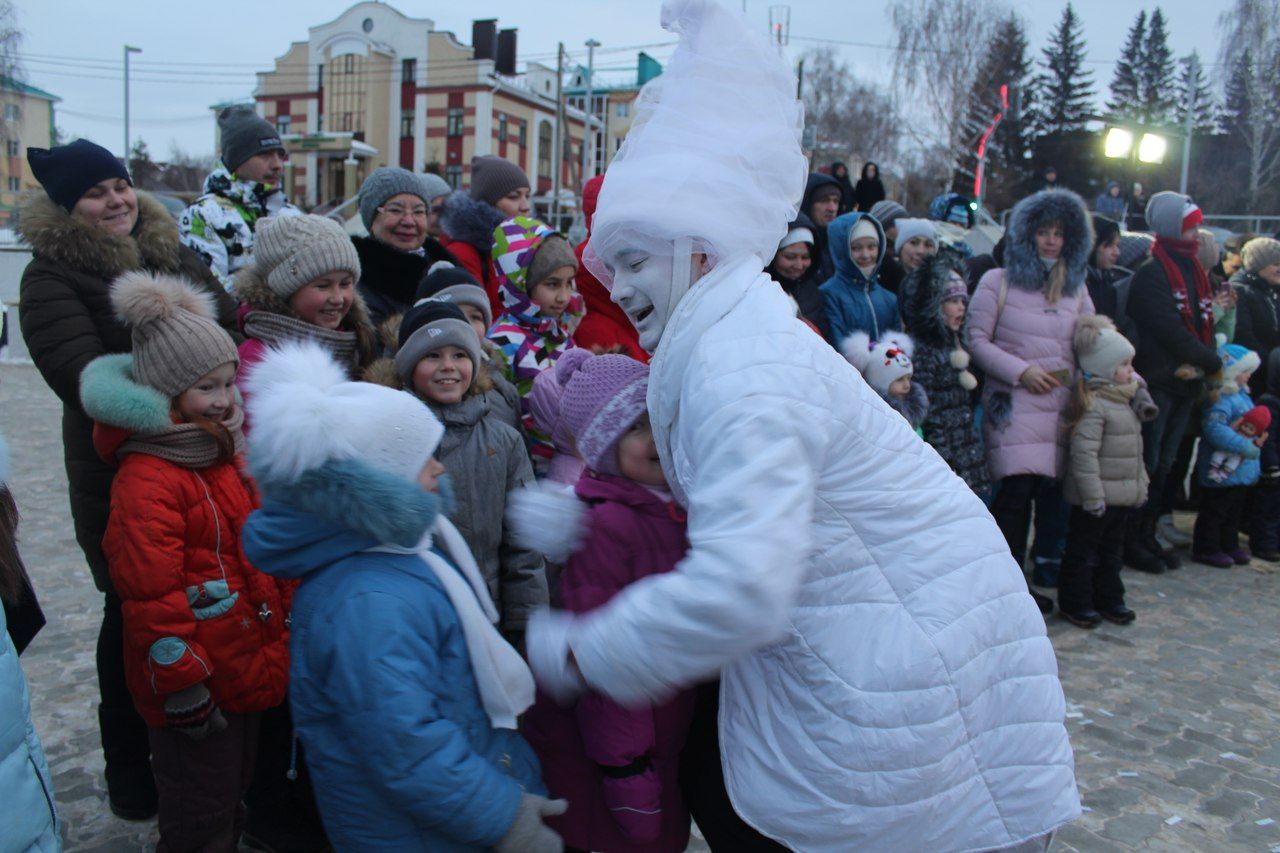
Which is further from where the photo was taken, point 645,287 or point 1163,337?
point 1163,337

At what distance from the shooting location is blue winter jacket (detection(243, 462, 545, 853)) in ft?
6.21

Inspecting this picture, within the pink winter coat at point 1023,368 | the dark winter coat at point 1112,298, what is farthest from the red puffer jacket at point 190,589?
the dark winter coat at point 1112,298

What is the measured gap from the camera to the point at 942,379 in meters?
5.29

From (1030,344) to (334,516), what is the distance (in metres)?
4.52

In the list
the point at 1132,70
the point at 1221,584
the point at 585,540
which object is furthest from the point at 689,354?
the point at 1132,70

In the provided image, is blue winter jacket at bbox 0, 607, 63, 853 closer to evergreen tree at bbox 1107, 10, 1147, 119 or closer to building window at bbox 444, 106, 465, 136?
building window at bbox 444, 106, 465, 136

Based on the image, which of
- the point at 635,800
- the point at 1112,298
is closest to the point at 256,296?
the point at 635,800

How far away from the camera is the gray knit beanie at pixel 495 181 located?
523cm

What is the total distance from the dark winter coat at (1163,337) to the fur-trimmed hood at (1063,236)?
1.03 m

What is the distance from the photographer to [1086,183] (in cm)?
4484

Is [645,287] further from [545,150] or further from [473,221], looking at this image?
[545,150]

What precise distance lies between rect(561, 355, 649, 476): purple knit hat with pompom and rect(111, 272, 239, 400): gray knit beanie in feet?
3.75

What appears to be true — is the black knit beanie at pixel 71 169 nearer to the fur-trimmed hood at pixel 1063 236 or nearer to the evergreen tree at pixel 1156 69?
the fur-trimmed hood at pixel 1063 236

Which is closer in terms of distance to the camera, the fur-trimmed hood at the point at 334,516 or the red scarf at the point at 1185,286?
the fur-trimmed hood at the point at 334,516
